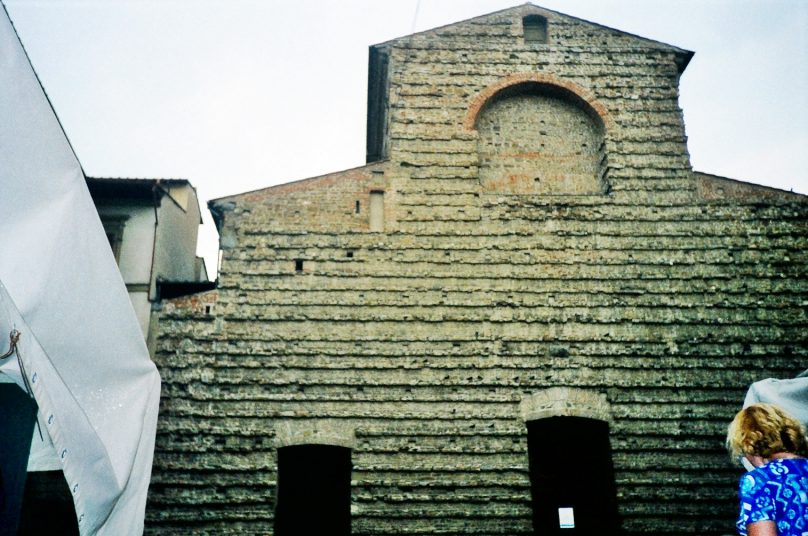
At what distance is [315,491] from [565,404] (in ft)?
12.5

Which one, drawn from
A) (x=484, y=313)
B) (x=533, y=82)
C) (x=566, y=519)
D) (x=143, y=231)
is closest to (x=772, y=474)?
(x=484, y=313)

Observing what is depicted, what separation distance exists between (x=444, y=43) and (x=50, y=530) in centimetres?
908

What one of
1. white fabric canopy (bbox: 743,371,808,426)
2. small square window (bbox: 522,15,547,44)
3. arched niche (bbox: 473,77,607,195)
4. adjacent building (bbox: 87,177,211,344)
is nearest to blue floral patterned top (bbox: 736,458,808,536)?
white fabric canopy (bbox: 743,371,808,426)

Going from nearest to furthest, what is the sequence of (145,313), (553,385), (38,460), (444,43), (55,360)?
(55,360) → (38,460) → (553,385) → (145,313) → (444,43)

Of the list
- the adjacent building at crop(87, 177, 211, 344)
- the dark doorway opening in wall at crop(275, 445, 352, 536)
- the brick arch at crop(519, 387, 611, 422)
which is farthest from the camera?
the adjacent building at crop(87, 177, 211, 344)

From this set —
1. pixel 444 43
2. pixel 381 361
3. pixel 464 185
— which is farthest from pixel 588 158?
pixel 381 361

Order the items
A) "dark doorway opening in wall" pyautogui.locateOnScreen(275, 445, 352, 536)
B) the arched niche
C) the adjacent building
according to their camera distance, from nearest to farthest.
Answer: "dark doorway opening in wall" pyautogui.locateOnScreen(275, 445, 352, 536), the arched niche, the adjacent building

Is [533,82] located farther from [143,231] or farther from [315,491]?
[315,491]

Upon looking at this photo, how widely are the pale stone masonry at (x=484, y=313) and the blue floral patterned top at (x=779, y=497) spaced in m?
5.12

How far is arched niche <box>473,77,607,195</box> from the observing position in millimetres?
9273

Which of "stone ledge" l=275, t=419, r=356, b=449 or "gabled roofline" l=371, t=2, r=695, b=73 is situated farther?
"gabled roofline" l=371, t=2, r=695, b=73

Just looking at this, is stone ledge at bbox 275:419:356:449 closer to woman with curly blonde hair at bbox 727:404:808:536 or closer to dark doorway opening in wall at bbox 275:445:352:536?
dark doorway opening in wall at bbox 275:445:352:536

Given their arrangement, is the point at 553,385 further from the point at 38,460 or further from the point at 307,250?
the point at 38,460

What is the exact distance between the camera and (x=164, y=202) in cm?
1041
